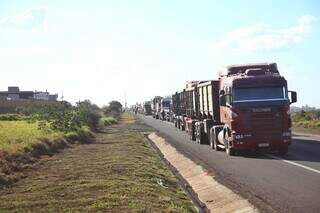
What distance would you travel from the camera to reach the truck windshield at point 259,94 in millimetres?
23281

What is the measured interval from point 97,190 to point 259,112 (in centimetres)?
1041

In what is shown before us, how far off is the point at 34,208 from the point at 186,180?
801 cm

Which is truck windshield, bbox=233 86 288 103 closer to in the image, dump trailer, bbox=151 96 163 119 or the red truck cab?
the red truck cab

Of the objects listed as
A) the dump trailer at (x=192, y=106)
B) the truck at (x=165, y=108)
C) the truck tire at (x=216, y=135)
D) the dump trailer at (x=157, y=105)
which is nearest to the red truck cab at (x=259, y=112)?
the truck tire at (x=216, y=135)

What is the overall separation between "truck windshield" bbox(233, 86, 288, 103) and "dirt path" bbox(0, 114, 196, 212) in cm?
447

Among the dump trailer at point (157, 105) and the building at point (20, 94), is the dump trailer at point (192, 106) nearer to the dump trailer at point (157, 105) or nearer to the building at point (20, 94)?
the dump trailer at point (157, 105)

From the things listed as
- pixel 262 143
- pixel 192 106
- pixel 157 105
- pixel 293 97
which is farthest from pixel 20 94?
pixel 293 97

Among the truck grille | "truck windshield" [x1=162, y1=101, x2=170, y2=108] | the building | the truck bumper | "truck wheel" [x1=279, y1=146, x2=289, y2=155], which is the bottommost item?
"truck wheel" [x1=279, y1=146, x2=289, y2=155]

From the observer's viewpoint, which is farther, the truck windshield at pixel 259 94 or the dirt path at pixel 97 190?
the truck windshield at pixel 259 94

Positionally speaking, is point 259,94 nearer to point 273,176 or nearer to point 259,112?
point 259,112

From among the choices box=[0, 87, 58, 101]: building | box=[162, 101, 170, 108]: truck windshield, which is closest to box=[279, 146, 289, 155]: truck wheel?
box=[162, 101, 170, 108]: truck windshield

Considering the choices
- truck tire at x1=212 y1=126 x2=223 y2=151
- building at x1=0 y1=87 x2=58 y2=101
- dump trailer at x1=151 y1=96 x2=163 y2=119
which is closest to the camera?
truck tire at x1=212 y1=126 x2=223 y2=151

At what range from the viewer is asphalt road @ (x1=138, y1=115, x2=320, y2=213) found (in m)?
12.7

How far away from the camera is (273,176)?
17094mm
